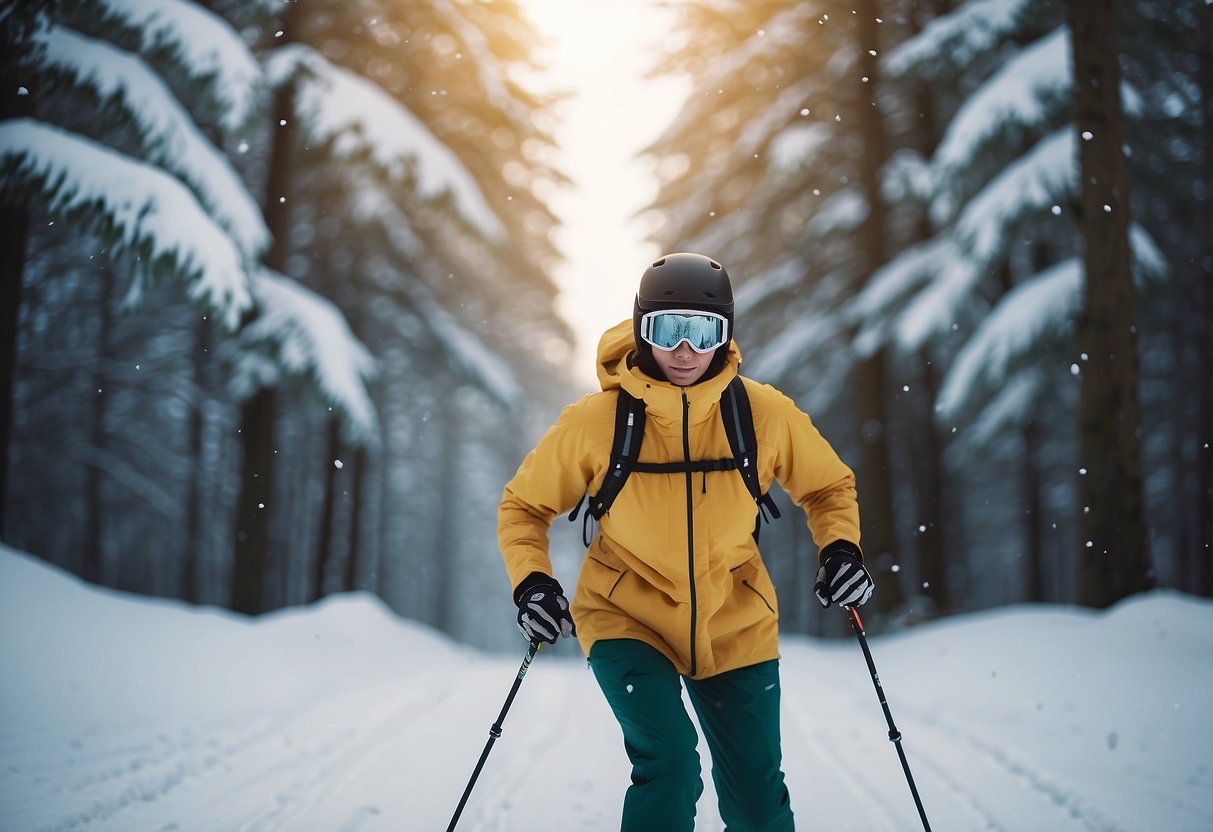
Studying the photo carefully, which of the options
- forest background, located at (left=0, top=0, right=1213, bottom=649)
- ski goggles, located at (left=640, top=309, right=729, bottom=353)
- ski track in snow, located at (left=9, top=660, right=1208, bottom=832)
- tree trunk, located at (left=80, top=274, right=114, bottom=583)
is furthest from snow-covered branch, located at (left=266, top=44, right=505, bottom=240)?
ski goggles, located at (left=640, top=309, right=729, bottom=353)

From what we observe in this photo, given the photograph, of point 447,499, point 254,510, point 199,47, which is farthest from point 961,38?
point 447,499

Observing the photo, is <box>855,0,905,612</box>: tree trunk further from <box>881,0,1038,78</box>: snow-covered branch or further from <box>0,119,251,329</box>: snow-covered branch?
<box>0,119,251,329</box>: snow-covered branch

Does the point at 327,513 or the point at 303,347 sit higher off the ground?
the point at 303,347

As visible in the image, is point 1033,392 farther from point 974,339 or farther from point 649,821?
Result: point 649,821

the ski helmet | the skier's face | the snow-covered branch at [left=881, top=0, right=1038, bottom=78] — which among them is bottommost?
the skier's face

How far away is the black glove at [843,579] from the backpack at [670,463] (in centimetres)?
28

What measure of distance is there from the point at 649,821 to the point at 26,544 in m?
20.6

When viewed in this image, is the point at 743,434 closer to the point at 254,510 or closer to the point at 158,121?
the point at 158,121

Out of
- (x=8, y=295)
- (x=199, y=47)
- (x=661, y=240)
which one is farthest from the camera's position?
(x=661, y=240)

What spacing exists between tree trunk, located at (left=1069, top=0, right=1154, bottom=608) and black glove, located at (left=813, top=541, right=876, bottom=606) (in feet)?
19.2

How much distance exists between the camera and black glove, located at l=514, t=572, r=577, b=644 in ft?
10.3

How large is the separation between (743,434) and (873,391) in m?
10.6

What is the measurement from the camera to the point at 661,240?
16.2m

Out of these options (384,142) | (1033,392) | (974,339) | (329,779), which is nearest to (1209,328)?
(1033,392)
